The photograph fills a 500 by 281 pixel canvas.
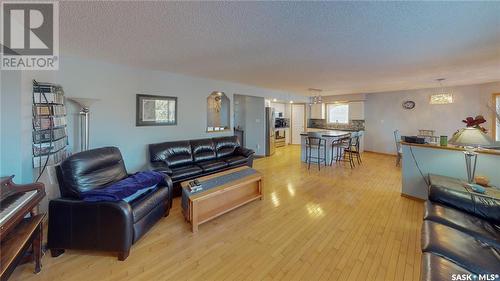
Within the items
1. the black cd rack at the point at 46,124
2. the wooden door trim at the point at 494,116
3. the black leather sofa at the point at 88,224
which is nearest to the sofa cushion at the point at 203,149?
the black cd rack at the point at 46,124

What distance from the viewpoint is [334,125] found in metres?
8.31

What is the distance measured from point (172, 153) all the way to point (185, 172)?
0.66 meters

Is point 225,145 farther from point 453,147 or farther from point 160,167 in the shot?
point 453,147

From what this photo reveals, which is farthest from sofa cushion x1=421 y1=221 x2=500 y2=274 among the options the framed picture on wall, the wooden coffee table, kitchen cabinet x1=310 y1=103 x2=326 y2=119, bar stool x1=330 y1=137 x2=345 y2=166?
kitchen cabinet x1=310 y1=103 x2=326 y2=119

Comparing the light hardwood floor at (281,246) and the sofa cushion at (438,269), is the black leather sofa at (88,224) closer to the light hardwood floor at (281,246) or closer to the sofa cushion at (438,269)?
the light hardwood floor at (281,246)

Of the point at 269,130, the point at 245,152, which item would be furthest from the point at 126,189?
the point at 269,130

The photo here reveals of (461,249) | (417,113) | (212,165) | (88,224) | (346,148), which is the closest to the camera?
(461,249)

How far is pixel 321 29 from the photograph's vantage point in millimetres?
2061

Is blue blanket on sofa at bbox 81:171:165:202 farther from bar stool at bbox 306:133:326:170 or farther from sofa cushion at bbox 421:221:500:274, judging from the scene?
bar stool at bbox 306:133:326:170

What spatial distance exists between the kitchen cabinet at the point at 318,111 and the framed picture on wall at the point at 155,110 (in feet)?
20.7

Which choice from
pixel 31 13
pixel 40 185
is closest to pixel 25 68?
pixel 31 13

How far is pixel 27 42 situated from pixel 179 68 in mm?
1950

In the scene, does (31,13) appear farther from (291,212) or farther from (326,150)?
(326,150)

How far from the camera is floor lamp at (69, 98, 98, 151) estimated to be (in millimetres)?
2893
